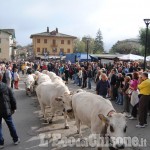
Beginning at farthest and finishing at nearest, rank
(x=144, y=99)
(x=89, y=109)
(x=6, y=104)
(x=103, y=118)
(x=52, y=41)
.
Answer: (x=52, y=41) → (x=144, y=99) → (x=6, y=104) → (x=89, y=109) → (x=103, y=118)

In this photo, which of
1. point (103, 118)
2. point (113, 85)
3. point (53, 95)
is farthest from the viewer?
point (113, 85)

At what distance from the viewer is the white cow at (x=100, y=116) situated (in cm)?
625

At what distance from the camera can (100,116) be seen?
644cm

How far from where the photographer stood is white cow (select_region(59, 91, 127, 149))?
246 inches

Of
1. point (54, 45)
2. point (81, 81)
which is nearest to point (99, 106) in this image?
point (81, 81)

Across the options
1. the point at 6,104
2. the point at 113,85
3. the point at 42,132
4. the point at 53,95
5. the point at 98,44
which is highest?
the point at 98,44

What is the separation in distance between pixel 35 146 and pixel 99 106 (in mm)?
2297

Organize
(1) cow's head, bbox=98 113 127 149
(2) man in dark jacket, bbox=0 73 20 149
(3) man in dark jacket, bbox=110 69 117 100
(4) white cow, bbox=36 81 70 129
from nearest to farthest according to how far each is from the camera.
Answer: (1) cow's head, bbox=98 113 127 149
(2) man in dark jacket, bbox=0 73 20 149
(4) white cow, bbox=36 81 70 129
(3) man in dark jacket, bbox=110 69 117 100

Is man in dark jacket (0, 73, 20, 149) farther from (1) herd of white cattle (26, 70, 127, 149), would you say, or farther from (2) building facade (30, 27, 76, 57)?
(2) building facade (30, 27, 76, 57)

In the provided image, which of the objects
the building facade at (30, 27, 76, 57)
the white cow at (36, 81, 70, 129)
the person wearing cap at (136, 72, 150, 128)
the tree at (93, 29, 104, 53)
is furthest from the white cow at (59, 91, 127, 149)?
the tree at (93, 29, 104, 53)

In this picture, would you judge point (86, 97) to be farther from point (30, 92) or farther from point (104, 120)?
point (30, 92)

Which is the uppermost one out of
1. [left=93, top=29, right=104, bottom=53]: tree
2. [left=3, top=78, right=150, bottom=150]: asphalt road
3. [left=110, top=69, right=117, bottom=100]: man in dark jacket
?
[left=93, top=29, right=104, bottom=53]: tree

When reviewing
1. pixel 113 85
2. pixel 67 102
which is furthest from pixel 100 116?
pixel 113 85

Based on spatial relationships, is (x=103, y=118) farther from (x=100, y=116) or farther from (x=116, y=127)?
(x=116, y=127)
